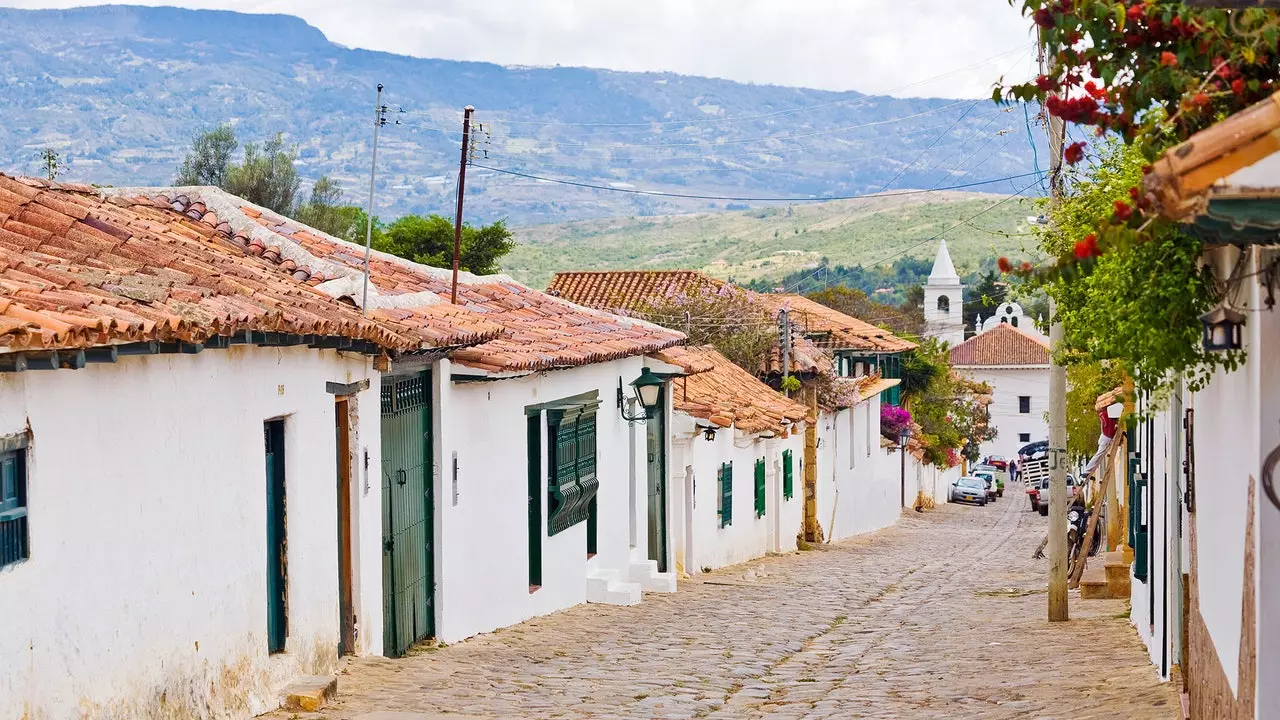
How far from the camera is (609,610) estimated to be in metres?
17.4

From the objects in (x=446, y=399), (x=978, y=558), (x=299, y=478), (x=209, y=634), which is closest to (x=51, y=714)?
(x=209, y=634)

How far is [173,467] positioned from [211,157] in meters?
40.1

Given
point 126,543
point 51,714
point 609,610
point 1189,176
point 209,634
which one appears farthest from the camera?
point 609,610

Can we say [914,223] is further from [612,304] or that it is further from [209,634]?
[209,634]

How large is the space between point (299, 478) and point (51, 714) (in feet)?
11.7

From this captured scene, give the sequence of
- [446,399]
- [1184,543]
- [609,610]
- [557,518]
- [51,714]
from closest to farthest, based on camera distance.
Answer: [51,714]
[1184,543]
[446,399]
[557,518]
[609,610]

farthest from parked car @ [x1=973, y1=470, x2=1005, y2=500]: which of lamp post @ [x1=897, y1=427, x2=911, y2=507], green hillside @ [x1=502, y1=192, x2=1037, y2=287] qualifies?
green hillside @ [x1=502, y1=192, x2=1037, y2=287]

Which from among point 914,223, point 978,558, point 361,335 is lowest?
point 978,558

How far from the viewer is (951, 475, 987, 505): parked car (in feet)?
194

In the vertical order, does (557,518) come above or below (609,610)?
above

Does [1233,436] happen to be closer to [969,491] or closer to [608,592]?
[608,592]

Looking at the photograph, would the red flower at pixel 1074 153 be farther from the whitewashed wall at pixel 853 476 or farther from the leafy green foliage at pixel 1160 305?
the whitewashed wall at pixel 853 476

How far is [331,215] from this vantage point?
4516 centimetres

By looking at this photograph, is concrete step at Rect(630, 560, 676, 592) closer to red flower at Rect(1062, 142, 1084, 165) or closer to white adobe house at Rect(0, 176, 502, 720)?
white adobe house at Rect(0, 176, 502, 720)
